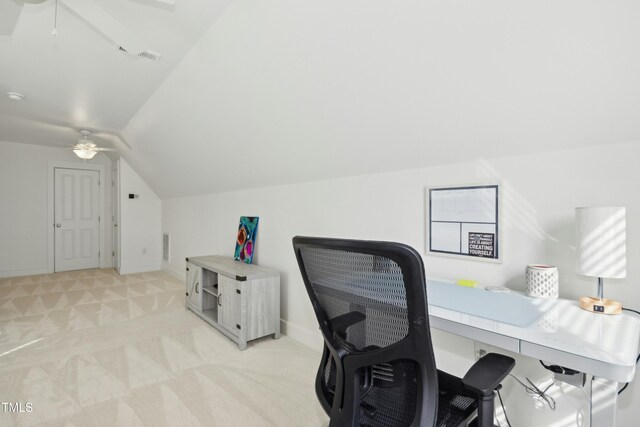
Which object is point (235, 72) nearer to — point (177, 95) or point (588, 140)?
point (177, 95)

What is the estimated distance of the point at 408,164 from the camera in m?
2.04

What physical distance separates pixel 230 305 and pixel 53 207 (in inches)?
201

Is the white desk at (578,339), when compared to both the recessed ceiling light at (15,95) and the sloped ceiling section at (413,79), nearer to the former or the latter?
the sloped ceiling section at (413,79)

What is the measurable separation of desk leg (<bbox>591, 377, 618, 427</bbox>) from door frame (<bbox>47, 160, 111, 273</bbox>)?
7.45 m

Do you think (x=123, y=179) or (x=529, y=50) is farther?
(x=123, y=179)

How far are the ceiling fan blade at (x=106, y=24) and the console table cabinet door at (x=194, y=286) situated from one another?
2409mm

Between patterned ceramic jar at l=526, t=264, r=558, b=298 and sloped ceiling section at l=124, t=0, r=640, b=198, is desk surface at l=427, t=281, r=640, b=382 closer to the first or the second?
patterned ceramic jar at l=526, t=264, r=558, b=298

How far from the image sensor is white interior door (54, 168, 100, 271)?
5.84 metres

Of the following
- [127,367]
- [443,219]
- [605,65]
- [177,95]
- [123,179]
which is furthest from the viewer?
[123,179]

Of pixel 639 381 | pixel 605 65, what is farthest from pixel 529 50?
pixel 639 381

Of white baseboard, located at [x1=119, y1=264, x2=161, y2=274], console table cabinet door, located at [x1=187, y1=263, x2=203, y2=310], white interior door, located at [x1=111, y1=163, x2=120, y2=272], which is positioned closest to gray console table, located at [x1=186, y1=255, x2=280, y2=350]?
console table cabinet door, located at [x1=187, y1=263, x2=203, y2=310]

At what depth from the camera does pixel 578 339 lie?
40.4 inches

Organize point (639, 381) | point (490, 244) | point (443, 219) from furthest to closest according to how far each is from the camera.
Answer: point (443, 219), point (490, 244), point (639, 381)

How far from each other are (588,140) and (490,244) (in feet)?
2.13
